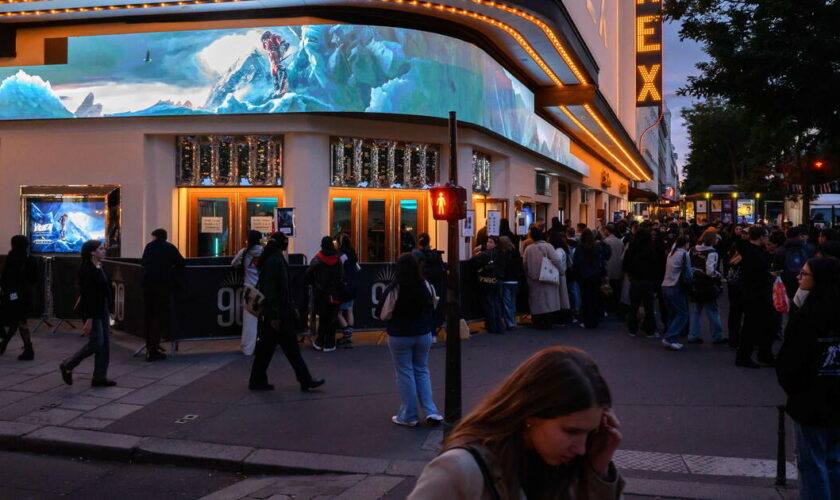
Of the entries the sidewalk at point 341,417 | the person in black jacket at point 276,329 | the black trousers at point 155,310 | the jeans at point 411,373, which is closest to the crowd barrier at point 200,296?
the black trousers at point 155,310

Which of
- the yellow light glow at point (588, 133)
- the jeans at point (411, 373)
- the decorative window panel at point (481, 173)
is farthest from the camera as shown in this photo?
the yellow light glow at point (588, 133)

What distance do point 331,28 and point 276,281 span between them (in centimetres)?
858

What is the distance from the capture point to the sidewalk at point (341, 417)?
6117 mm

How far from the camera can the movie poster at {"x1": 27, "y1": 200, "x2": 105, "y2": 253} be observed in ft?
54.9

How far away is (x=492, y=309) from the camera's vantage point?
12.8 meters

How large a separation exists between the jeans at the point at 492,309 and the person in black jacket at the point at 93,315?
6.46 m

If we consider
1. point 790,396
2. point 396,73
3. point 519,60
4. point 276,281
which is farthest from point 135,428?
point 519,60

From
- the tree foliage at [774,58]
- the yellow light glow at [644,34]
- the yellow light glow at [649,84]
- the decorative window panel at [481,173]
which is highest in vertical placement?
the yellow light glow at [644,34]

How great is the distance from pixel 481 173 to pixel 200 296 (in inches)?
427

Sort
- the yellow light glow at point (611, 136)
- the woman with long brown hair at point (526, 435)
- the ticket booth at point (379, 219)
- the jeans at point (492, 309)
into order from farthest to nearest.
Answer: the yellow light glow at point (611, 136), the ticket booth at point (379, 219), the jeans at point (492, 309), the woman with long brown hair at point (526, 435)

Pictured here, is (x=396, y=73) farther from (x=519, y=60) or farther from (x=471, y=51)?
(x=519, y=60)

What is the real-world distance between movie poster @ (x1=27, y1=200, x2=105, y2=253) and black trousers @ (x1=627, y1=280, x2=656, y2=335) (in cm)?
1196

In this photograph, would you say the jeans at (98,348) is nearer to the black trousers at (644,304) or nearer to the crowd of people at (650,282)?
the crowd of people at (650,282)

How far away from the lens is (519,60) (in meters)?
19.9
